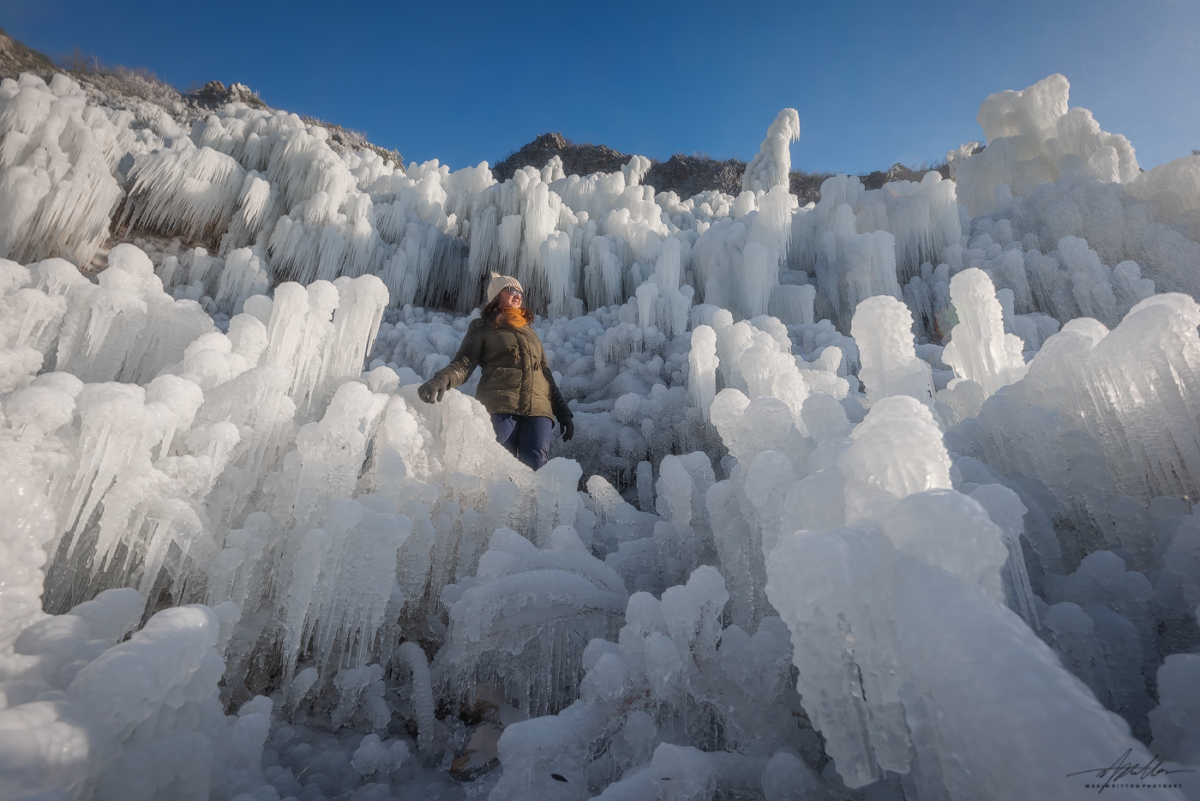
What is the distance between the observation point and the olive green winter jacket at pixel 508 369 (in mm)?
4387

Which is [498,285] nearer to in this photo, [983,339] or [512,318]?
[512,318]

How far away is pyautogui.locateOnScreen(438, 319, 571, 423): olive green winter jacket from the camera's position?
4387mm

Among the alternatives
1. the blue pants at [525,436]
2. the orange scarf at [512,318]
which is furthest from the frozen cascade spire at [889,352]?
the orange scarf at [512,318]

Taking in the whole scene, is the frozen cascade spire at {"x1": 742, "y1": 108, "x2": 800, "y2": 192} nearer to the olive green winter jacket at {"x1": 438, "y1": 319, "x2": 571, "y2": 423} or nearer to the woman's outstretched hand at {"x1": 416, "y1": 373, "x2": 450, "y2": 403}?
the olive green winter jacket at {"x1": 438, "y1": 319, "x2": 571, "y2": 423}

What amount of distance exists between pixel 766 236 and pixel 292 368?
278 inches

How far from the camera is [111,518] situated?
7.70 feet

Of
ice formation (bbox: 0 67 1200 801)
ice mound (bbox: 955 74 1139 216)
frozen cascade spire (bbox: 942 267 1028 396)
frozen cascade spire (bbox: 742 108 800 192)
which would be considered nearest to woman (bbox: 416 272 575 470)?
ice formation (bbox: 0 67 1200 801)

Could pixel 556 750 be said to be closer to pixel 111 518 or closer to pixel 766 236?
pixel 111 518

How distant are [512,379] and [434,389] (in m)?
0.74

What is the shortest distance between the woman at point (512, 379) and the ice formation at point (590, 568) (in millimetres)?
433

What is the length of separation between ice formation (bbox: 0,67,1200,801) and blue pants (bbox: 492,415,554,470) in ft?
1.37

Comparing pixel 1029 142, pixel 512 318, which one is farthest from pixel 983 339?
pixel 1029 142

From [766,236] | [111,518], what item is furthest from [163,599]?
[766,236]

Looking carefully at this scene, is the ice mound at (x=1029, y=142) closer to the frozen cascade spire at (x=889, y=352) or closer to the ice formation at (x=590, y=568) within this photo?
the ice formation at (x=590, y=568)
